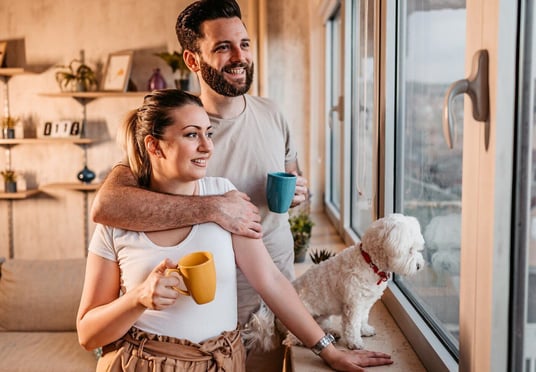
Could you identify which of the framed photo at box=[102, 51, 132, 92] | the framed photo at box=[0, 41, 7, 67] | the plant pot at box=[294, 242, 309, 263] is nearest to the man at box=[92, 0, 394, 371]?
the plant pot at box=[294, 242, 309, 263]

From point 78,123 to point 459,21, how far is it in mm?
4309

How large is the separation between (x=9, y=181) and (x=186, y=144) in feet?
13.9

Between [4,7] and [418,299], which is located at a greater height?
[4,7]

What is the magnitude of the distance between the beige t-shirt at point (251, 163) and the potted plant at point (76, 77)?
3.58m

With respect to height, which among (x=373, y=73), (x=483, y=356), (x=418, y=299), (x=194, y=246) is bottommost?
(x=418, y=299)

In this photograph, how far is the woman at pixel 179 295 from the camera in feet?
3.84

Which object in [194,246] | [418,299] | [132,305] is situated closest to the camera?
[132,305]

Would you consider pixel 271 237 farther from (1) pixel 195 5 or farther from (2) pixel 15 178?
(2) pixel 15 178

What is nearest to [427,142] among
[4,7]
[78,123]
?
[78,123]

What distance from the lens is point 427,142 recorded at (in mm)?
1406

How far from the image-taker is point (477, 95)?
Answer: 847mm

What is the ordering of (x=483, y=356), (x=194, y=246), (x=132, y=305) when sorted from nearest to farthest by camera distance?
(x=483, y=356)
(x=132, y=305)
(x=194, y=246)

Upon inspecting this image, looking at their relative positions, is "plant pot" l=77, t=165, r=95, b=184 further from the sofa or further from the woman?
the woman

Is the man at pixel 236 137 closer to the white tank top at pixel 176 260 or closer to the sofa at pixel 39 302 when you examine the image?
the white tank top at pixel 176 260
